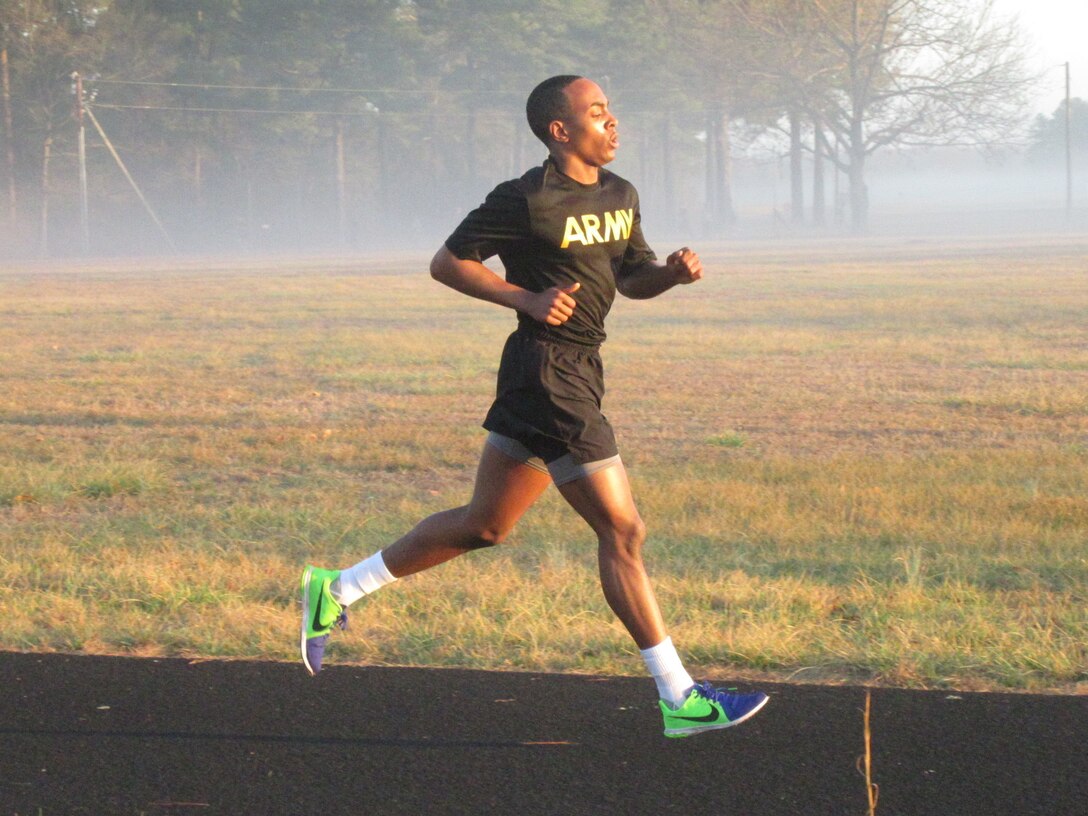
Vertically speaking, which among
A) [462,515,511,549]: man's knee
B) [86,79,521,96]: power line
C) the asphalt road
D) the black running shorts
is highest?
[86,79,521,96]: power line

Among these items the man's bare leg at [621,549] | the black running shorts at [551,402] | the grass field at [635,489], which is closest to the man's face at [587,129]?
the black running shorts at [551,402]

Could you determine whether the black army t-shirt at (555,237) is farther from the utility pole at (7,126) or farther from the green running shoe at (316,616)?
the utility pole at (7,126)

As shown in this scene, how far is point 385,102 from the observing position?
8031 centimetres

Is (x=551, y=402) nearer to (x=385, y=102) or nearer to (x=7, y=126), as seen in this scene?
(x=7, y=126)

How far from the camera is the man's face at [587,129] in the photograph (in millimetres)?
4121

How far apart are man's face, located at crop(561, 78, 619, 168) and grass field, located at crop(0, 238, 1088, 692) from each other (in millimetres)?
1769

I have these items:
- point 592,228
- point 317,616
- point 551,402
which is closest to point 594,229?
point 592,228

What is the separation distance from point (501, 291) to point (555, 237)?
0.74 feet

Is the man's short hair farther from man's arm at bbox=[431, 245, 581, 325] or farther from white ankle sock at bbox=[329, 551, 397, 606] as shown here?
white ankle sock at bbox=[329, 551, 397, 606]

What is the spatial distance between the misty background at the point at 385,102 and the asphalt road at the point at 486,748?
63.2 m

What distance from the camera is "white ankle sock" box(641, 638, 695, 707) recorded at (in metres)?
4.00

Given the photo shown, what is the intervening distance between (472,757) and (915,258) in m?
39.3

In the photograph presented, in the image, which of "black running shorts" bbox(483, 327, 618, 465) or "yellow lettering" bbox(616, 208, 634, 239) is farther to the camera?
"yellow lettering" bbox(616, 208, 634, 239)

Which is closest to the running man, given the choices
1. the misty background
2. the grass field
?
the grass field
